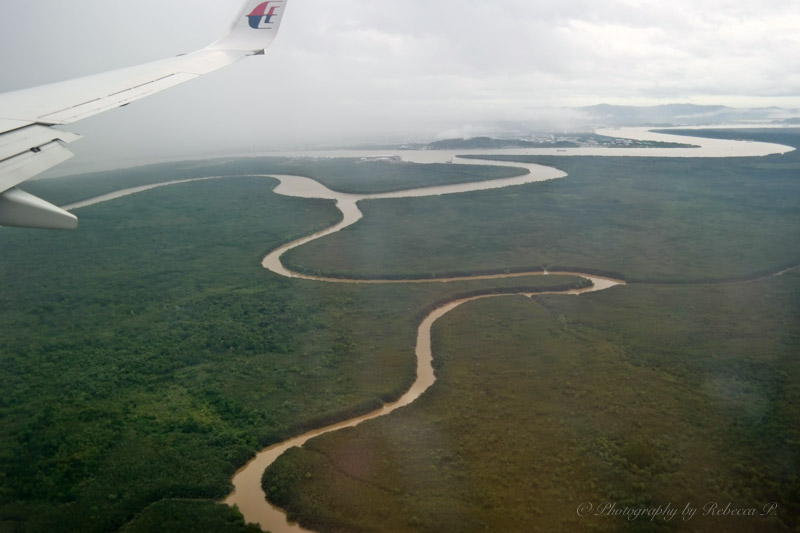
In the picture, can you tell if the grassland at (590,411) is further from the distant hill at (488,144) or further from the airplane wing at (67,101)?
the distant hill at (488,144)

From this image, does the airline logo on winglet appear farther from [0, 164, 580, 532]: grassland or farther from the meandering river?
the meandering river

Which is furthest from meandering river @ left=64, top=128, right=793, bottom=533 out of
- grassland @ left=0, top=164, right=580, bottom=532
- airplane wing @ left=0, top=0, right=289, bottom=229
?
airplane wing @ left=0, top=0, right=289, bottom=229

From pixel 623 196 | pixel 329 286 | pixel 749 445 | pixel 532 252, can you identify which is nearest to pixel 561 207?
pixel 623 196

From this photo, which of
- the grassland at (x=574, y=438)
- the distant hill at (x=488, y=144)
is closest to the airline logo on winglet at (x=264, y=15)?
the grassland at (x=574, y=438)

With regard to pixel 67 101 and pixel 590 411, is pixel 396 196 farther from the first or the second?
pixel 67 101

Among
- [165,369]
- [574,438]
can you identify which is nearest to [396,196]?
[165,369]

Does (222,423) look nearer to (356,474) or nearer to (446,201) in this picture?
(356,474)
